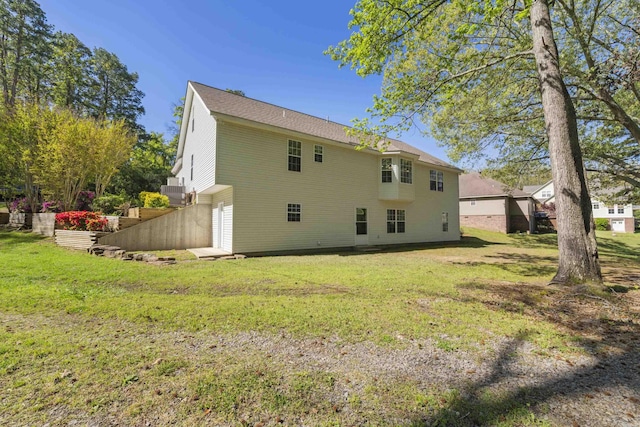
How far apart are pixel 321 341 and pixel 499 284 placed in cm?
542

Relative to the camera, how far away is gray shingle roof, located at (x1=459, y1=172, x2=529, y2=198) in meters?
27.0

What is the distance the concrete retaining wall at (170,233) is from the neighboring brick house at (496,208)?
25.0 m

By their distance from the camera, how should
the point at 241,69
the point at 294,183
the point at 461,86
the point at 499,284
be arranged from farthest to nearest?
the point at 241,69 → the point at 294,183 → the point at 461,86 → the point at 499,284

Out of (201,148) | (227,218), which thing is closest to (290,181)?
(227,218)

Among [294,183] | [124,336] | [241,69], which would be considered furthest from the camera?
[241,69]

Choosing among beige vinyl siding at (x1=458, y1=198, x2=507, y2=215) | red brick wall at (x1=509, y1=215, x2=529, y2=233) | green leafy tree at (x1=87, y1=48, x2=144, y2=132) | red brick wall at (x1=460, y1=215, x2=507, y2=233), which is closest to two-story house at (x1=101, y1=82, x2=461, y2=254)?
red brick wall at (x1=460, y1=215, x2=507, y2=233)

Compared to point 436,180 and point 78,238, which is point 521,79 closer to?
point 436,180

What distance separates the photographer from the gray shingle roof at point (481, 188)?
26969 mm

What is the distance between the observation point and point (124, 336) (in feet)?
11.0

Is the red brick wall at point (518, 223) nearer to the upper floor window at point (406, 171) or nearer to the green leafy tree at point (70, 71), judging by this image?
the upper floor window at point (406, 171)

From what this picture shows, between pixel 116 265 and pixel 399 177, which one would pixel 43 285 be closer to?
pixel 116 265

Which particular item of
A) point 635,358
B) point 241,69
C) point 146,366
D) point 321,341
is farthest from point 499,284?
point 241,69

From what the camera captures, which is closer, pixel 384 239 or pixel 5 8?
pixel 384 239

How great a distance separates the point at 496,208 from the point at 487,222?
1532 mm
